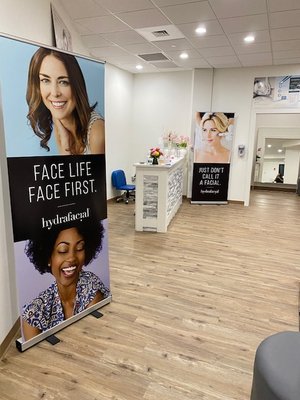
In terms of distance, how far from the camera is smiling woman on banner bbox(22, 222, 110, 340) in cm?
228

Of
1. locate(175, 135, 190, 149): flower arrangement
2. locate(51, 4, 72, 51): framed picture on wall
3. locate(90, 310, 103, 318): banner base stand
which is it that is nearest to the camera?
locate(90, 310, 103, 318): banner base stand

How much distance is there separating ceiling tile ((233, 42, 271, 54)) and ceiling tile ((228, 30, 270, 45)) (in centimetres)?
21

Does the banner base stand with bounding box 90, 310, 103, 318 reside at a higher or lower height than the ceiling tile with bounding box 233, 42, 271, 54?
lower

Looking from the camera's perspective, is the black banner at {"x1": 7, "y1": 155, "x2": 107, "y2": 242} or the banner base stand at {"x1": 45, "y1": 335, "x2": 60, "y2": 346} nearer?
the black banner at {"x1": 7, "y1": 155, "x2": 107, "y2": 242}

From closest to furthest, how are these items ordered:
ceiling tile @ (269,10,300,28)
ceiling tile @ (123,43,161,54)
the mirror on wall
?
ceiling tile @ (269,10,300,28) → ceiling tile @ (123,43,161,54) → the mirror on wall

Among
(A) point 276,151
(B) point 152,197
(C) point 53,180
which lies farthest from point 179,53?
(A) point 276,151

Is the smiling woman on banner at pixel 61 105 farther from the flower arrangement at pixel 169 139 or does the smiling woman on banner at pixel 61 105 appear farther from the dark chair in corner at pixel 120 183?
the dark chair in corner at pixel 120 183

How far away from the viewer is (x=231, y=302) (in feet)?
9.89

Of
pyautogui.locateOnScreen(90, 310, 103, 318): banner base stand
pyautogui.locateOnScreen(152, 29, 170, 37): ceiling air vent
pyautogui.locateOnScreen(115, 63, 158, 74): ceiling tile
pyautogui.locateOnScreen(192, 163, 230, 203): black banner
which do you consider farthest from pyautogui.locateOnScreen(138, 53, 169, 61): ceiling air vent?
pyautogui.locateOnScreen(90, 310, 103, 318): banner base stand

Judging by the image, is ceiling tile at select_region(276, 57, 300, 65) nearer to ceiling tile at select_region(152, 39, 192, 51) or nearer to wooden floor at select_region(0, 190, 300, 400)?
ceiling tile at select_region(152, 39, 192, 51)

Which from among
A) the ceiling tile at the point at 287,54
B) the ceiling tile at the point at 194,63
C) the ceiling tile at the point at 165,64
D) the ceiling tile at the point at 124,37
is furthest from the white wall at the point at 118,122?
the ceiling tile at the point at 287,54

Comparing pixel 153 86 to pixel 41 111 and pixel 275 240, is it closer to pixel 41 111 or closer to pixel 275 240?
pixel 275 240

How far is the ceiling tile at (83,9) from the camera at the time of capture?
3508mm

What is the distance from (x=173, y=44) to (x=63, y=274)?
442 centimetres
